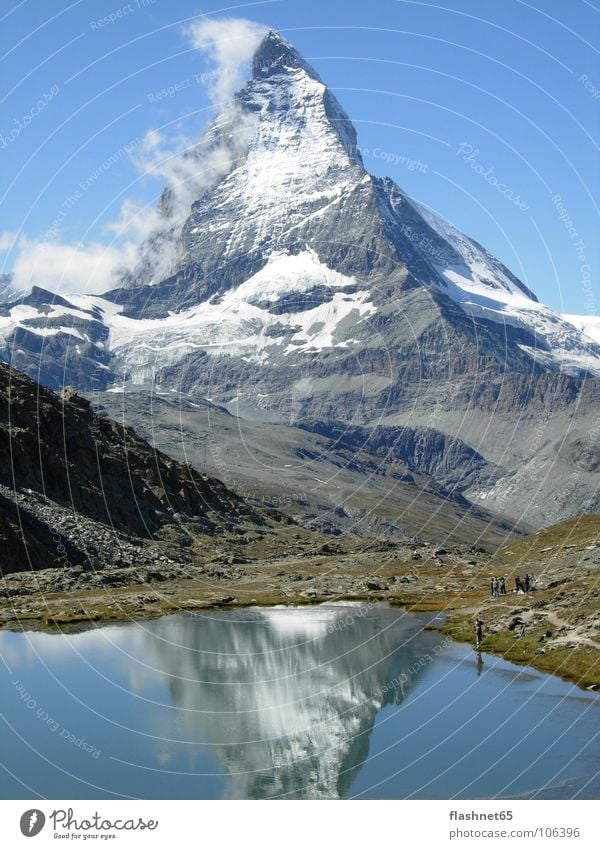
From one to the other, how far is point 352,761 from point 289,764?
3.12 m

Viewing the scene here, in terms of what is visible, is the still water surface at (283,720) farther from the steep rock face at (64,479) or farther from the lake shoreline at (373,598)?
the steep rock face at (64,479)

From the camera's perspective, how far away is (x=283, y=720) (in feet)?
205

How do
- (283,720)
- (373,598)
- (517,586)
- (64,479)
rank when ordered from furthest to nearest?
(64,479) < (373,598) < (517,586) < (283,720)

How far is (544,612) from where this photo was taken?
81250 millimetres
